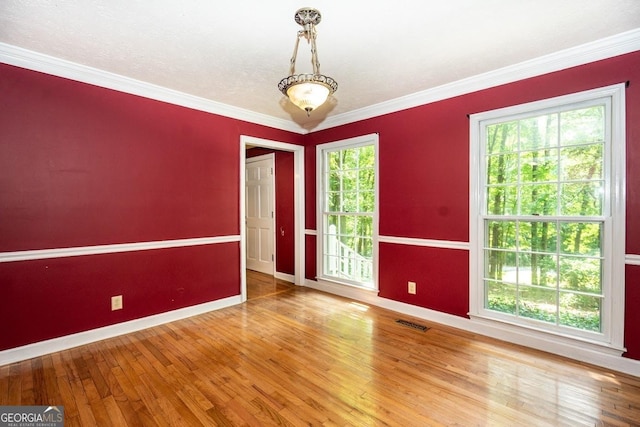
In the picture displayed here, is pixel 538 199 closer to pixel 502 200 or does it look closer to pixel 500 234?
pixel 502 200

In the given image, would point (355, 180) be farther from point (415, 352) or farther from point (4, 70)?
point (4, 70)

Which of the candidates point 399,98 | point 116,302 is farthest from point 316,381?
point 399,98

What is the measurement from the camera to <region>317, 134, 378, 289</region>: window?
4.00 meters

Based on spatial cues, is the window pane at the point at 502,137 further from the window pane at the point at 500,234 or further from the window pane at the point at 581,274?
the window pane at the point at 581,274

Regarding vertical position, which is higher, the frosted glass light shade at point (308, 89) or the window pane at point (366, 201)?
the frosted glass light shade at point (308, 89)

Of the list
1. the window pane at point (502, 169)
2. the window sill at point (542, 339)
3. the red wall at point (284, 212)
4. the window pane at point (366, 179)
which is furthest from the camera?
the red wall at point (284, 212)

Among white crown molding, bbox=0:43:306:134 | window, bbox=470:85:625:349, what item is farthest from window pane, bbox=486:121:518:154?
white crown molding, bbox=0:43:306:134

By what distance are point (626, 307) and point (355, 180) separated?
2926 millimetres

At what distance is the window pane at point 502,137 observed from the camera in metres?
2.84

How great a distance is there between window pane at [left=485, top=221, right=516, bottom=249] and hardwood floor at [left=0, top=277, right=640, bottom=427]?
3.09 ft

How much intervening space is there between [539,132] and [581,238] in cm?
100

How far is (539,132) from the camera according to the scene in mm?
2705

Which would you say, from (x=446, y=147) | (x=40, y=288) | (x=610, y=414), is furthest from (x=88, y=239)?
(x=610, y=414)

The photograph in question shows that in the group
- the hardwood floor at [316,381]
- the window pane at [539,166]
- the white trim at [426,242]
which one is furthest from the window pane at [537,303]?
the window pane at [539,166]
